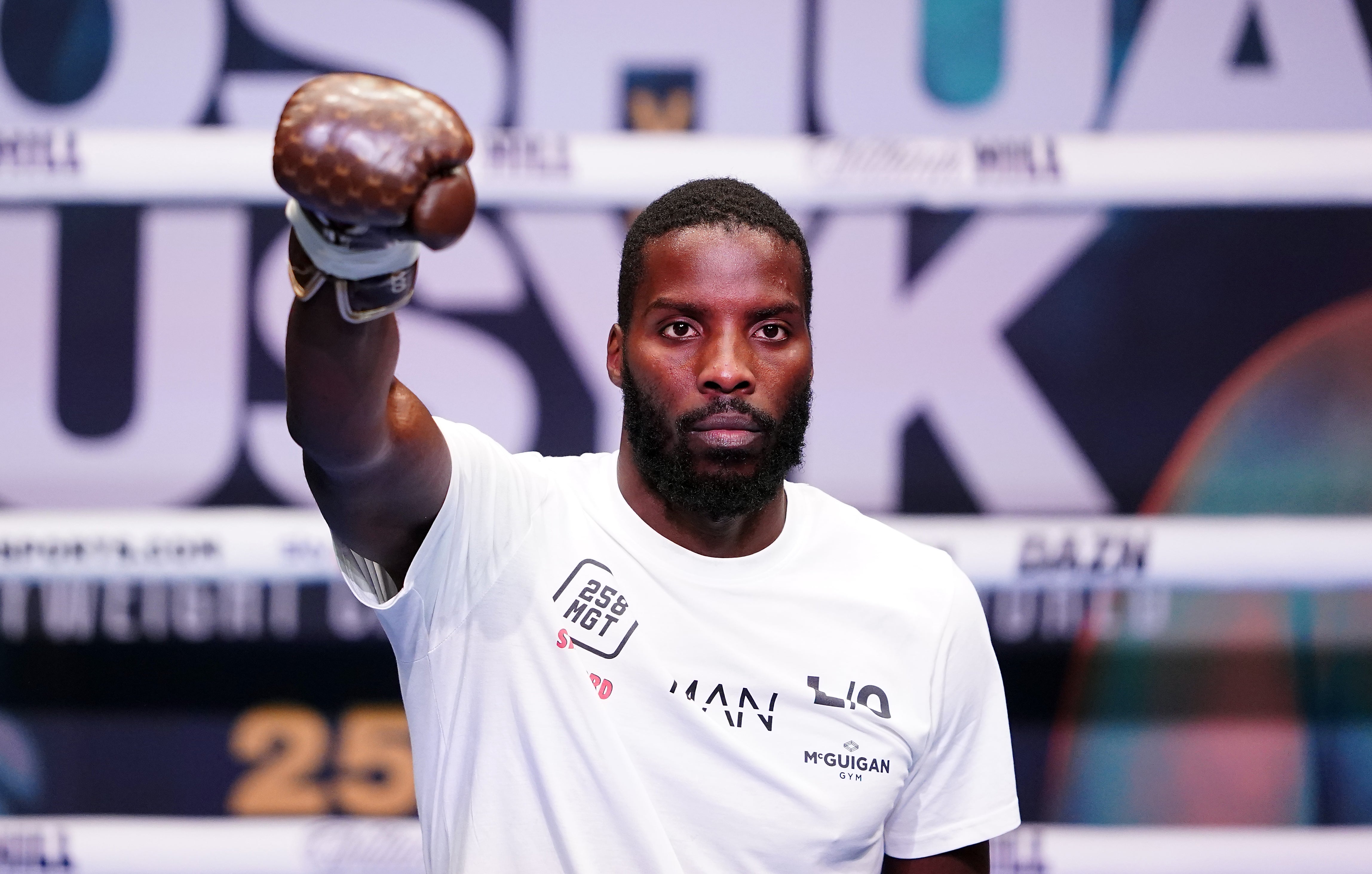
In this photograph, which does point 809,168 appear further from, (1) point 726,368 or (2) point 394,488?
(2) point 394,488

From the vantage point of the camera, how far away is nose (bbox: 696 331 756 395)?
1.30 m

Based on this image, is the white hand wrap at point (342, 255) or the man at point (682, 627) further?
the man at point (682, 627)

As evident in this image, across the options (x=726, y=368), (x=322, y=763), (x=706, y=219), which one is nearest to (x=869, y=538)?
(x=726, y=368)

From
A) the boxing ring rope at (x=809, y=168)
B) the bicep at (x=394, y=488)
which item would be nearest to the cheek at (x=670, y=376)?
the bicep at (x=394, y=488)

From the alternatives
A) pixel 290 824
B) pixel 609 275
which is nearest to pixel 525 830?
pixel 290 824

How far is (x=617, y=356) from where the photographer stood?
4.85 feet

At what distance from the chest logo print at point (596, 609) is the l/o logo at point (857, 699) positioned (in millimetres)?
230

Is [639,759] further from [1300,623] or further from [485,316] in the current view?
[1300,623]

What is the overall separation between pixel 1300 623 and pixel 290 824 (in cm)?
231

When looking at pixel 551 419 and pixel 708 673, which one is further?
pixel 551 419

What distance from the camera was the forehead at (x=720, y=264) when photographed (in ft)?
4.39

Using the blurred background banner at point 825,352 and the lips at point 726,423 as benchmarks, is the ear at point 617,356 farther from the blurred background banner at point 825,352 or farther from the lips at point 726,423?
the blurred background banner at point 825,352

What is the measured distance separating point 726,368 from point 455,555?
1.22ft

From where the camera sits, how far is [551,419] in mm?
2582
